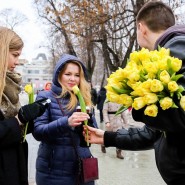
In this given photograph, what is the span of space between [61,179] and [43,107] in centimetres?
69

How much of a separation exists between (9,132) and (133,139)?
91cm

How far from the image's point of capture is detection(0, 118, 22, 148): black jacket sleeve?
260 cm

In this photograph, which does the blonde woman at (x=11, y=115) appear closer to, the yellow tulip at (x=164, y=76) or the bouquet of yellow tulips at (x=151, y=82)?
the bouquet of yellow tulips at (x=151, y=82)

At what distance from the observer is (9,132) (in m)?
2.62

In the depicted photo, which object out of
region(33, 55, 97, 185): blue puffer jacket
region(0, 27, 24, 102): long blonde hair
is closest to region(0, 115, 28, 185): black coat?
region(0, 27, 24, 102): long blonde hair

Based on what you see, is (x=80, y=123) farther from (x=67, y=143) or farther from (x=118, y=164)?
(x=118, y=164)

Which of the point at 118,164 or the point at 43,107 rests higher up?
the point at 43,107

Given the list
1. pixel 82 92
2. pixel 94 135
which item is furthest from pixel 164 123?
pixel 82 92

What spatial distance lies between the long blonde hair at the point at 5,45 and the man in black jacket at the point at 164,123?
0.96 metres

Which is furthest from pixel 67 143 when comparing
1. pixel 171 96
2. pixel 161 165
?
pixel 171 96

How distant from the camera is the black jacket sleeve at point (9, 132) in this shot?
8.52 ft

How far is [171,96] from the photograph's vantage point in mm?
1862

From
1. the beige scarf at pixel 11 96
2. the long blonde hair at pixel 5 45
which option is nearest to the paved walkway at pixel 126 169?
the beige scarf at pixel 11 96

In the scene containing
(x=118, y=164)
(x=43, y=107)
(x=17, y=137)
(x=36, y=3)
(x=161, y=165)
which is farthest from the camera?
(x=36, y=3)
